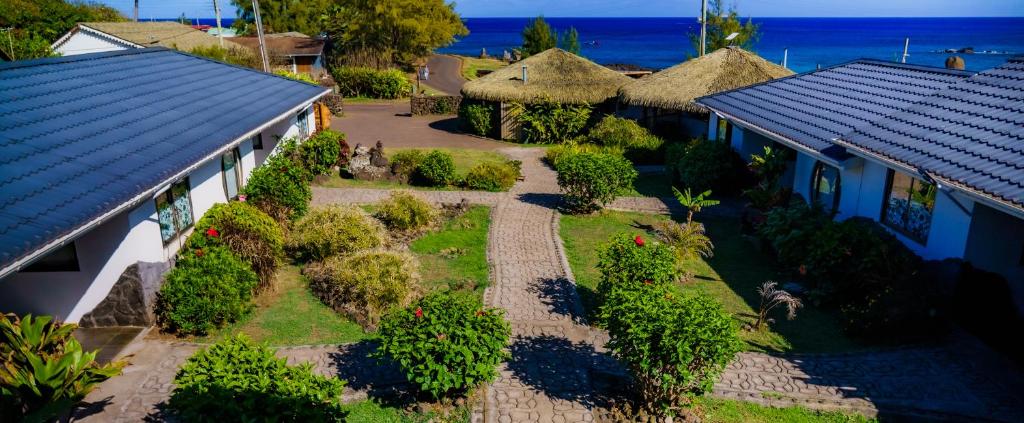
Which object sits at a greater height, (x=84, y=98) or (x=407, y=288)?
(x=84, y=98)

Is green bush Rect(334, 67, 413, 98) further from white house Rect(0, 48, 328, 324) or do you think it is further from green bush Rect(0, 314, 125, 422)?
green bush Rect(0, 314, 125, 422)

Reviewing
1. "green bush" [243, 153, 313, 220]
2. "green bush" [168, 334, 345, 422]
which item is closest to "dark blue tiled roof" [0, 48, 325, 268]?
"green bush" [243, 153, 313, 220]

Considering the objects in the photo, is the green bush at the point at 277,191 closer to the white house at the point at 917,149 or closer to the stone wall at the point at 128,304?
the stone wall at the point at 128,304

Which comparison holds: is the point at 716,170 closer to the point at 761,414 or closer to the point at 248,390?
the point at 761,414

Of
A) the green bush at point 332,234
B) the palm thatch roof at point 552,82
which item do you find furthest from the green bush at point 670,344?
the palm thatch roof at point 552,82

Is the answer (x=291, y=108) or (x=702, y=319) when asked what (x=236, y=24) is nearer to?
(x=291, y=108)

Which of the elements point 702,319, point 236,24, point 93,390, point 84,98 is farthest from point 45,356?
point 236,24

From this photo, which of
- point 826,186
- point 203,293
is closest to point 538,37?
point 826,186
